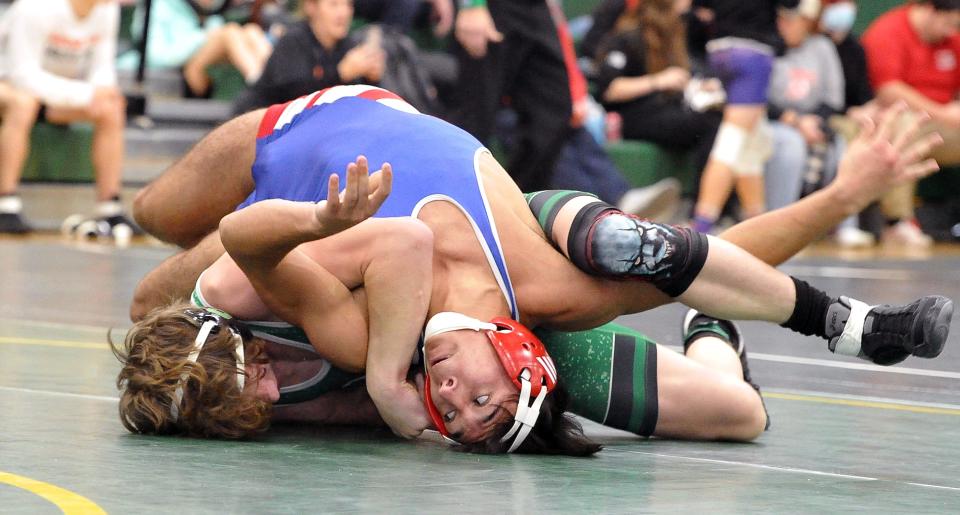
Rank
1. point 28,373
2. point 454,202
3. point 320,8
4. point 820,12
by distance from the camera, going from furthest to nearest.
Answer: point 820,12 → point 320,8 → point 28,373 → point 454,202

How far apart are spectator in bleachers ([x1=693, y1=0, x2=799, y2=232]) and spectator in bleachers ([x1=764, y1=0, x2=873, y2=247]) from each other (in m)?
0.38

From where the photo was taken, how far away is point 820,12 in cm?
1082

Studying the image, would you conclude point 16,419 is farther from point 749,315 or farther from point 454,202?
point 749,315

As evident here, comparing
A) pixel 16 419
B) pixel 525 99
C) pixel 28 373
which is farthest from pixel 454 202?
pixel 525 99

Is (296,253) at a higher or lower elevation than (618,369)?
higher

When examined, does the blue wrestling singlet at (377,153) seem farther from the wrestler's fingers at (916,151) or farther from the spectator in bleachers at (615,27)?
the spectator in bleachers at (615,27)

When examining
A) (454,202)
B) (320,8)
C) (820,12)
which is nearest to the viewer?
(454,202)

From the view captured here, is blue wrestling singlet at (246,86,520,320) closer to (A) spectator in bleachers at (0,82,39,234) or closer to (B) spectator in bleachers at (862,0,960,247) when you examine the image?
(A) spectator in bleachers at (0,82,39,234)

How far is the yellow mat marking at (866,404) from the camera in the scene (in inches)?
165

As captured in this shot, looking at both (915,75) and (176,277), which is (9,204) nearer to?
(176,277)

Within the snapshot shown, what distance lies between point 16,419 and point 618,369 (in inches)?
51.9

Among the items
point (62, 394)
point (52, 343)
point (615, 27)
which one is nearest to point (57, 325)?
point (52, 343)

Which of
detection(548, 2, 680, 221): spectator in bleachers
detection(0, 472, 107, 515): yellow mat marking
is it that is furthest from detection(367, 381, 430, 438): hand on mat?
detection(548, 2, 680, 221): spectator in bleachers

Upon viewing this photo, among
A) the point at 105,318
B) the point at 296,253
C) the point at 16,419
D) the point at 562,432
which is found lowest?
the point at 105,318
